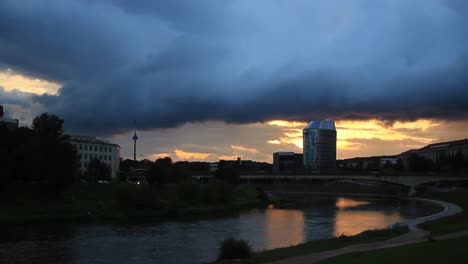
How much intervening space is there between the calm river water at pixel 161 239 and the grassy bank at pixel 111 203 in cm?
1068

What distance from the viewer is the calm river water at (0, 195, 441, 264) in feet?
131

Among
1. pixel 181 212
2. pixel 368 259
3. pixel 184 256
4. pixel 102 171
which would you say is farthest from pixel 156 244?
pixel 102 171

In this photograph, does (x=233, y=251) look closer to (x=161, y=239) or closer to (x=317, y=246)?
(x=317, y=246)

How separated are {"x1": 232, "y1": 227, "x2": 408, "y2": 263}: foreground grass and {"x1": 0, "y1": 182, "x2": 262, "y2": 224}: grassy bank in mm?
40944

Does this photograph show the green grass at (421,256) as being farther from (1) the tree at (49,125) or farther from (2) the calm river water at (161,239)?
(1) the tree at (49,125)

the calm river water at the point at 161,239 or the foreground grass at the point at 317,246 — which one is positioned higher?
the foreground grass at the point at 317,246

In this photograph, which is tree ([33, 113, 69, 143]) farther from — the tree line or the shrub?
Answer: the shrub

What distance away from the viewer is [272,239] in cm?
5069

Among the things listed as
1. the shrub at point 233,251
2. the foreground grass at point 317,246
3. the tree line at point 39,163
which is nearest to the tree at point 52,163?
the tree line at point 39,163

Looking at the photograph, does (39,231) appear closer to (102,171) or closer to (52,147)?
(52,147)

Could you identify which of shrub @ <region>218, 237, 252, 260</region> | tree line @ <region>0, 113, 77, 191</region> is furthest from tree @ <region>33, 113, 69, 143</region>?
shrub @ <region>218, 237, 252, 260</region>

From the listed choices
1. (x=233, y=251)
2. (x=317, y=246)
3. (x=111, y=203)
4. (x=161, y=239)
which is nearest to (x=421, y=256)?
(x=233, y=251)

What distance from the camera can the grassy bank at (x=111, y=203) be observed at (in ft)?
250

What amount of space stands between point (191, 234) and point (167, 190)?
163ft
